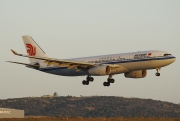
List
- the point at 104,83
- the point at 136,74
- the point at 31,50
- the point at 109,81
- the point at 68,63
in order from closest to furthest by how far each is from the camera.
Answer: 1. the point at 68,63
2. the point at 136,74
3. the point at 109,81
4. the point at 104,83
5. the point at 31,50

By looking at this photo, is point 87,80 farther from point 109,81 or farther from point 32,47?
point 32,47

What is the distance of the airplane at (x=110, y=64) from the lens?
84.1 m

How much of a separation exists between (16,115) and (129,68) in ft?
165

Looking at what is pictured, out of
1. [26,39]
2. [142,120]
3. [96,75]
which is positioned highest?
[26,39]

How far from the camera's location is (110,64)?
285ft

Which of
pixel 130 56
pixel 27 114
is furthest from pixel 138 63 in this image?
pixel 27 114

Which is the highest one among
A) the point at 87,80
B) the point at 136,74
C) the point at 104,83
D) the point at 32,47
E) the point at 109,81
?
the point at 32,47

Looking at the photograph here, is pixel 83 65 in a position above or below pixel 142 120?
above

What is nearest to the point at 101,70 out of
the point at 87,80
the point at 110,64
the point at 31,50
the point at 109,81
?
the point at 110,64

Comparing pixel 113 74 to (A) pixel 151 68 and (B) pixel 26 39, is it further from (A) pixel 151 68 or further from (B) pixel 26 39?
(B) pixel 26 39

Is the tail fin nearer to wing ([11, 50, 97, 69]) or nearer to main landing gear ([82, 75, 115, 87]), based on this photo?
main landing gear ([82, 75, 115, 87])

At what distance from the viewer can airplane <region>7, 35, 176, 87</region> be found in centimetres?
8412

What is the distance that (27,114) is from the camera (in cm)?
19612

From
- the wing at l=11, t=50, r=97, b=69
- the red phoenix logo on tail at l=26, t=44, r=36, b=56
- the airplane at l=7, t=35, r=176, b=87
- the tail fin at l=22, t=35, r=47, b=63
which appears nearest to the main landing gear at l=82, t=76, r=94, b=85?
the airplane at l=7, t=35, r=176, b=87
